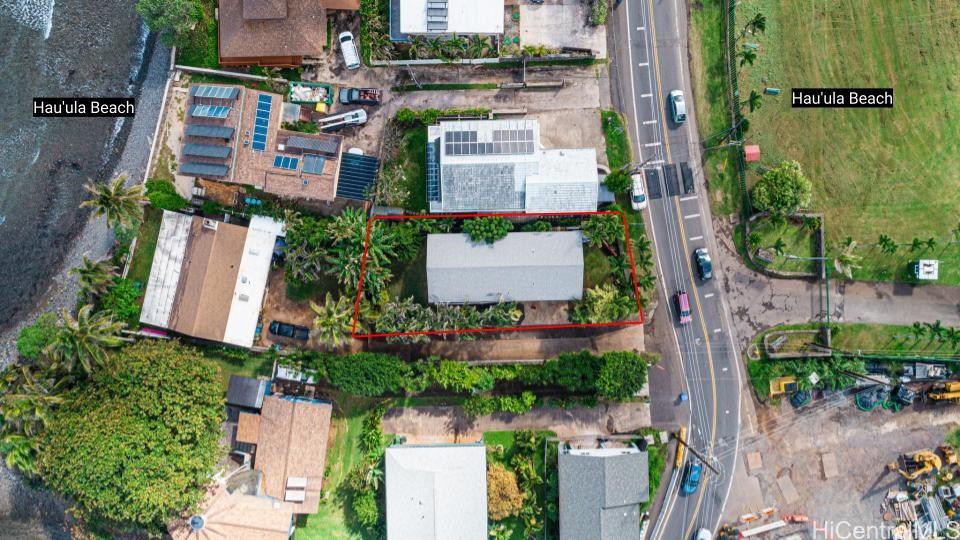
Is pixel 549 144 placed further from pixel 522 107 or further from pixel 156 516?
pixel 156 516

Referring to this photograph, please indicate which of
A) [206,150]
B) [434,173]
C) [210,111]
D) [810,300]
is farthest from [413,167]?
[810,300]

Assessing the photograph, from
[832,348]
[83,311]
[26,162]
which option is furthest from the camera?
[26,162]

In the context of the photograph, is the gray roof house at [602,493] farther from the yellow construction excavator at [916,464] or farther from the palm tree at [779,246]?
the yellow construction excavator at [916,464]

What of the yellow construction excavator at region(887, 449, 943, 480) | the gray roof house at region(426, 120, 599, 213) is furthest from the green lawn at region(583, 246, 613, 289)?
the yellow construction excavator at region(887, 449, 943, 480)

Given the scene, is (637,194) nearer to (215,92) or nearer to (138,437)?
(215,92)

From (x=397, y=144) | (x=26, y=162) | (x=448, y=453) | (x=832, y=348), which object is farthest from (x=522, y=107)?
(x=26, y=162)

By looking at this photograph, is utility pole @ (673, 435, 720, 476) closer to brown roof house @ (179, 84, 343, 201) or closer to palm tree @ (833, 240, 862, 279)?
palm tree @ (833, 240, 862, 279)
